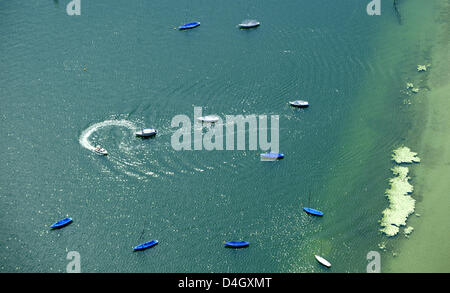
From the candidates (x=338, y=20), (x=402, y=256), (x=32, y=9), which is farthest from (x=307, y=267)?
(x=32, y=9)

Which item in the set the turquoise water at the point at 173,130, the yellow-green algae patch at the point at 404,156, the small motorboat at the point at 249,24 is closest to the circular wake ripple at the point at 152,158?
the turquoise water at the point at 173,130

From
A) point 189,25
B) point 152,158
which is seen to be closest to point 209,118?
point 152,158

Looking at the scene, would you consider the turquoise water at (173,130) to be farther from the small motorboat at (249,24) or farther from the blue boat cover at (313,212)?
the small motorboat at (249,24)

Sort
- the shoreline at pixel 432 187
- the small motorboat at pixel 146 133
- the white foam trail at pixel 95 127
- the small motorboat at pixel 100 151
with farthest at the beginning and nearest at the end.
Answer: the small motorboat at pixel 146 133 → the white foam trail at pixel 95 127 → the small motorboat at pixel 100 151 → the shoreline at pixel 432 187

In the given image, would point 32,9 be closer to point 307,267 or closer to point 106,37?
point 106,37

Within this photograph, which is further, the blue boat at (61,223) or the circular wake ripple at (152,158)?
the circular wake ripple at (152,158)
